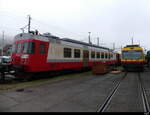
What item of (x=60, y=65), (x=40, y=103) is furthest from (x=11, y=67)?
(x=40, y=103)

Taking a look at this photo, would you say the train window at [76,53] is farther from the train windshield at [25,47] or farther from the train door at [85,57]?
the train windshield at [25,47]

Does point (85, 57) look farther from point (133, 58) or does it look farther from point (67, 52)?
point (133, 58)

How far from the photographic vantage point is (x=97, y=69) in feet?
49.0

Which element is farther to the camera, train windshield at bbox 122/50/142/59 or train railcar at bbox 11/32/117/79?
train windshield at bbox 122/50/142/59

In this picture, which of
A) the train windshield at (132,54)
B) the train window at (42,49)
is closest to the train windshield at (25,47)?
the train window at (42,49)

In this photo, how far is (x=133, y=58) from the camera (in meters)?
17.4

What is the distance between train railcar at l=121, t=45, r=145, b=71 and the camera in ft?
56.0

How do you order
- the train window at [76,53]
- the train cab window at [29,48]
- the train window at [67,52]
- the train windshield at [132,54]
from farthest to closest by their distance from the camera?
the train windshield at [132,54]
the train window at [76,53]
the train window at [67,52]
the train cab window at [29,48]

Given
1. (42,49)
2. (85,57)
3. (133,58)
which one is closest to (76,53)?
(85,57)

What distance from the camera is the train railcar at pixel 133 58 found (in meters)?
17.1

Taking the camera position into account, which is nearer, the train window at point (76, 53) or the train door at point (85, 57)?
the train window at point (76, 53)

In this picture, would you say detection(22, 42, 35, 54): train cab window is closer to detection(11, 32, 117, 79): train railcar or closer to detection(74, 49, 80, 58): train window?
detection(11, 32, 117, 79): train railcar

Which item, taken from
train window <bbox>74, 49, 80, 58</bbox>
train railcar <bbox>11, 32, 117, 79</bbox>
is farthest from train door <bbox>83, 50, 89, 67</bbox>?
train window <bbox>74, 49, 80, 58</bbox>

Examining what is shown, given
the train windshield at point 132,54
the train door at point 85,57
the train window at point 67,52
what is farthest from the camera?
the train windshield at point 132,54
